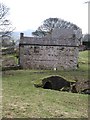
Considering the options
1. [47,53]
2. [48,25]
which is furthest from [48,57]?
[48,25]

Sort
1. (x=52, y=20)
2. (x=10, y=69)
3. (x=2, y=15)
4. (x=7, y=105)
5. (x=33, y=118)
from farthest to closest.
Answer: (x=52, y=20), (x=2, y=15), (x=10, y=69), (x=7, y=105), (x=33, y=118)

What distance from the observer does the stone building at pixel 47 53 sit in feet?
120

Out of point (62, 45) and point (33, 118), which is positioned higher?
point (62, 45)

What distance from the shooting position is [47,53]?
123 feet

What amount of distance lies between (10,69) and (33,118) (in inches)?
948

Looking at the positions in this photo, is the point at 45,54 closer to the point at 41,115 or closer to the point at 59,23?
the point at 41,115

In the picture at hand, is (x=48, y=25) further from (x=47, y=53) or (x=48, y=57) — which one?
(x=48, y=57)

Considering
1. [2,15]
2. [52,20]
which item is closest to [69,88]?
[2,15]

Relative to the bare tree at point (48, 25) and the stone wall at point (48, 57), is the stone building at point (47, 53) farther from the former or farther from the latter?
the bare tree at point (48, 25)

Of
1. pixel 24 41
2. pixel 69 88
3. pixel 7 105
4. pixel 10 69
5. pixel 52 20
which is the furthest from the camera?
pixel 52 20

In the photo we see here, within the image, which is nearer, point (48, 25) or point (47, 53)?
point (47, 53)

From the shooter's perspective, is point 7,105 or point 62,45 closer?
point 7,105

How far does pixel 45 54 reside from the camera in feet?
123

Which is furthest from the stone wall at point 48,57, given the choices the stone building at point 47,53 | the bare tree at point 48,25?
the bare tree at point 48,25
